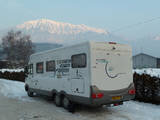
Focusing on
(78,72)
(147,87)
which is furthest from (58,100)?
(147,87)

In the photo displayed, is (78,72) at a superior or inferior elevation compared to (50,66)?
inferior

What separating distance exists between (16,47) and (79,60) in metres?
57.6

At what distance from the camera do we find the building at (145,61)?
158 feet

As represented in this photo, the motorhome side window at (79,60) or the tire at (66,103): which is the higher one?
the motorhome side window at (79,60)

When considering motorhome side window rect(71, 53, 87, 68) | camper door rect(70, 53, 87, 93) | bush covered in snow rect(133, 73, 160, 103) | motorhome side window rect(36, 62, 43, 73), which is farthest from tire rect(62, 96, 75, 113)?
bush covered in snow rect(133, 73, 160, 103)

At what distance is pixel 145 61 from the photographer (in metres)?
49.8

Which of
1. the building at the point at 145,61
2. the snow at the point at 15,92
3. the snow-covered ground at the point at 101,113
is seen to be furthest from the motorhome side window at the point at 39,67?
the building at the point at 145,61

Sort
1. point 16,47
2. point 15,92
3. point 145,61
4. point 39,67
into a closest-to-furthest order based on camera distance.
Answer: point 39,67, point 15,92, point 145,61, point 16,47

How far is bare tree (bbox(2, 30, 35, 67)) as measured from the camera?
60562 millimetres

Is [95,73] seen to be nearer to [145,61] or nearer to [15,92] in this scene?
[15,92]

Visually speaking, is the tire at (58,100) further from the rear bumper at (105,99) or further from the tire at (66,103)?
the rear bumper at (105,99)

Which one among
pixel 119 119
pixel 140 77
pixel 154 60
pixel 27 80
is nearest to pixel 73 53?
pixel 119 119

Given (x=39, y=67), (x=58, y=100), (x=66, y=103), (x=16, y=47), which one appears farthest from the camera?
(x=16, y=47)

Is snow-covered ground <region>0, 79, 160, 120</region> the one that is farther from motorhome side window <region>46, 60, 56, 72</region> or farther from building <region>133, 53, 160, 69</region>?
building <region>133, 53, 160, 69</region>
